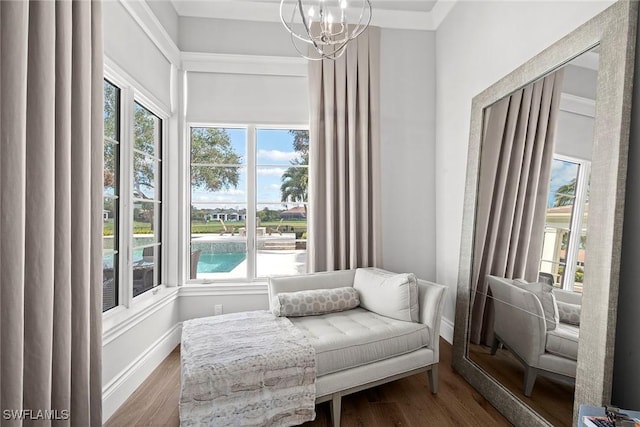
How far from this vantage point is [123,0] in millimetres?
2100

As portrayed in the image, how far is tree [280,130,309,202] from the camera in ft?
10.8

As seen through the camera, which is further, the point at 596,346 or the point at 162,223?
the point at 162,223

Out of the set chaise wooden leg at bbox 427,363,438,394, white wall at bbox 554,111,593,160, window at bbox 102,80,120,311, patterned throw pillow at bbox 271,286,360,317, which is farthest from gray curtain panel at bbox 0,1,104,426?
white wall at bbox 554,111,593,160

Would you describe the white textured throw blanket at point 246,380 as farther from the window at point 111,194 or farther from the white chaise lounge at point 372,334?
the window at point 111,194

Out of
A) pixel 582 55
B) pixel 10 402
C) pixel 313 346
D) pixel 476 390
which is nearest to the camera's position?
pixel 10 402

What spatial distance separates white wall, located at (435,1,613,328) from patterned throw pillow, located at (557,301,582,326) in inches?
49.5

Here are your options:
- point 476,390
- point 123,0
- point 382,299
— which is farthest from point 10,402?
point 476,390

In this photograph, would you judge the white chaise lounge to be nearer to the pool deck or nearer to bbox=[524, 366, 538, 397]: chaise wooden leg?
bbox=[524, 366, 538, 397]: chaise wooden leg

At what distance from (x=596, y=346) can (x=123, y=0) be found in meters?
3.09

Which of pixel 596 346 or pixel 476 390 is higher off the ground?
pixel 596 346

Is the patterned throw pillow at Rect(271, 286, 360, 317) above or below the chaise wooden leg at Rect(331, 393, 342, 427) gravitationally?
above

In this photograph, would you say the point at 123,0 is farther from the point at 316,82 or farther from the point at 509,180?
the point at 509,180

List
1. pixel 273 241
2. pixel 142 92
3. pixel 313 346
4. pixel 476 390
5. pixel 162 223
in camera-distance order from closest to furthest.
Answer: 1. pixel 313 346
2. pixel 476 390
3. pixel 142 92
4. pixel 162 223
5. pixel 273 241

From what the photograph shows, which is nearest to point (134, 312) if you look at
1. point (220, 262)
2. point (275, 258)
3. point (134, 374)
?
point (134, 374)
